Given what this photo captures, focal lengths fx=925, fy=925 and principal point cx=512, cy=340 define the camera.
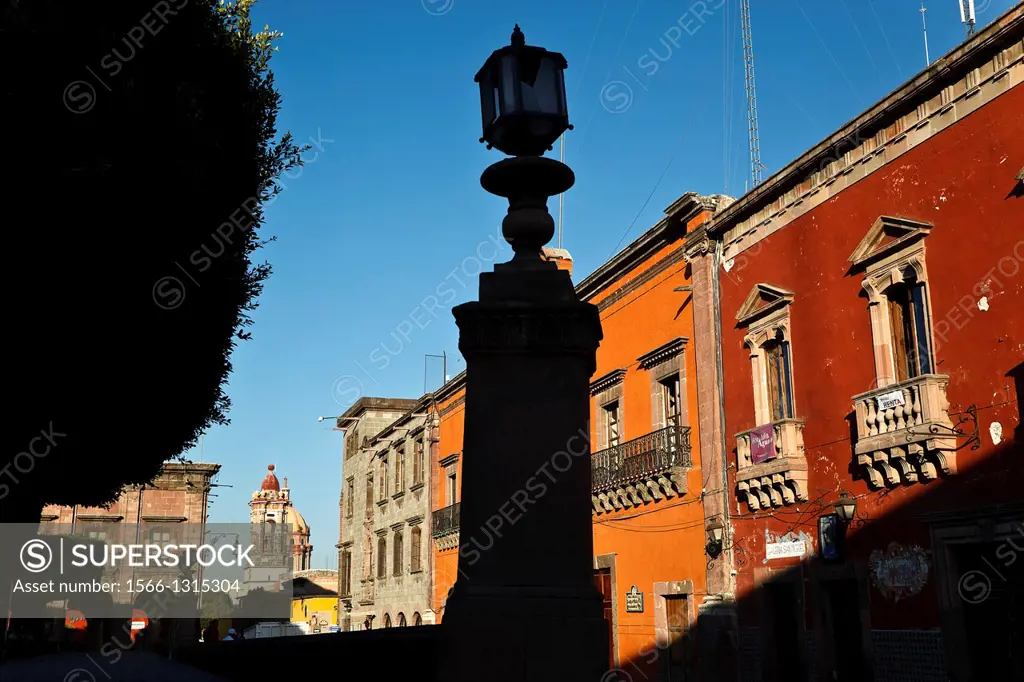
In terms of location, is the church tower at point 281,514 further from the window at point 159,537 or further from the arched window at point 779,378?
the arched window at point 779,378

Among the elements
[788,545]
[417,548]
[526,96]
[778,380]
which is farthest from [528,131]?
[417,548]

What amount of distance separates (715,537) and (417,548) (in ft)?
67.3

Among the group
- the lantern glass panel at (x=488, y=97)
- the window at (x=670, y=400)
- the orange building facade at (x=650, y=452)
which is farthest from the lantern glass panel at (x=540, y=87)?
the window at (x=670, y=400)

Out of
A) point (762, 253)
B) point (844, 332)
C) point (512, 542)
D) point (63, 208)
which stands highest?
point (762, 253)

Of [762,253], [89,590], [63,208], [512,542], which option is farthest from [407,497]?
[512,542]

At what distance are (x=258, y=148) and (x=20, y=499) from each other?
14.1ft

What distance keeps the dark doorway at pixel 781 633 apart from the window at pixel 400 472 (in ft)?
78.3

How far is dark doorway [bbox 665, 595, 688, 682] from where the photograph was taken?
17266 millimetres

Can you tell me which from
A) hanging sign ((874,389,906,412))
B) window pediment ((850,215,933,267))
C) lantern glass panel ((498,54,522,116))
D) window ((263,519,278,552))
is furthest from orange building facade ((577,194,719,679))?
window ((263,519,278,552))

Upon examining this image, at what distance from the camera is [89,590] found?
85.0 feet

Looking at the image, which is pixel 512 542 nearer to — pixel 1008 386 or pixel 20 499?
pixel 20 499

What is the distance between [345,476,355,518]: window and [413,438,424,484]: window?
10.2m

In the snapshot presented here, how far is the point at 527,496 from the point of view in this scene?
4113 mm

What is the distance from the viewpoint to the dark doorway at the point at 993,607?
1119 cm
